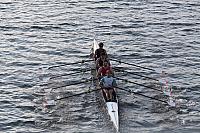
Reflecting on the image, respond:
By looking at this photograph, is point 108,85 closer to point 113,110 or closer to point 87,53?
point 113,110

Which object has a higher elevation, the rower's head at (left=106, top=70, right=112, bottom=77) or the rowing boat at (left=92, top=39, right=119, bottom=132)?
the rower's head at (left=106, top=70, right=112, bottom=77)

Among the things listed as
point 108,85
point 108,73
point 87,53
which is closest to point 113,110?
point 108,85

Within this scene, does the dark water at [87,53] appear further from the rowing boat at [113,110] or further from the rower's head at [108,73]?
the rower's head at [108,73]

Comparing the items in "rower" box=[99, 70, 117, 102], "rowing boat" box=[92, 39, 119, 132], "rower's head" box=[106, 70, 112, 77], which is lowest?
"rowing boat" box=[92, 39, 119, 132]

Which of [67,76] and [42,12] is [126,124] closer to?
[67,76]

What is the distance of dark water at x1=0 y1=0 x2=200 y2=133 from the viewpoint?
31.5 meters

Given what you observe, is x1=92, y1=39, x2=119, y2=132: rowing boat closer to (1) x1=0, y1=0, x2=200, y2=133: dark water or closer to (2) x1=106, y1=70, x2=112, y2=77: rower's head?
(1) x1=0, y1=0, x2=200, y2=133: dark water

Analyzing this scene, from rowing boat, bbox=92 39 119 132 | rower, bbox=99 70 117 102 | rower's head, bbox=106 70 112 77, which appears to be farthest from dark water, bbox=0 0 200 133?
rower's head, bbox=106 70 112 77

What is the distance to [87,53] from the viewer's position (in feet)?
145

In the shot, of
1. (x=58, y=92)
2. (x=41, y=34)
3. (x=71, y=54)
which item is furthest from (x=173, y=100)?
(x=41, y=34)

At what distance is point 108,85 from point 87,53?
1117 centimetres

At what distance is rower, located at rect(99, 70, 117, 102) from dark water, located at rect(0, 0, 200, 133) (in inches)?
40.8

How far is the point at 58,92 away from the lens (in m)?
35.7

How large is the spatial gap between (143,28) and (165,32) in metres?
2.60
